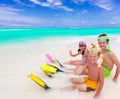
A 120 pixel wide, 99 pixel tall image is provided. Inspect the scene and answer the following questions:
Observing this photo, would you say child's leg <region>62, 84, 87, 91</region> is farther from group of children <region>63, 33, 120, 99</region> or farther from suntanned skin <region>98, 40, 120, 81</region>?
suntanned skin <region>98, 40, 120, 81</region>

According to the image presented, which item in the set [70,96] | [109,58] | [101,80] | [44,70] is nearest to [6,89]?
[44,70]

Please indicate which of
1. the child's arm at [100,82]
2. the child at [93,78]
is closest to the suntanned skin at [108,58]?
the child at [93,78]

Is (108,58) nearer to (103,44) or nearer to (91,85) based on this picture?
(103,44)

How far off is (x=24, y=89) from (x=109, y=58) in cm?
170

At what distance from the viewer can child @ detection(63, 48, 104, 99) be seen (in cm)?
264

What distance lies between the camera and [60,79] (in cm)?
347

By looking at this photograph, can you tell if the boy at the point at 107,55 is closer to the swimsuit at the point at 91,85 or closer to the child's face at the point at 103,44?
the child's face at the point at 103,44

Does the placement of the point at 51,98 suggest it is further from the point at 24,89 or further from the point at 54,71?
the point at 54,71

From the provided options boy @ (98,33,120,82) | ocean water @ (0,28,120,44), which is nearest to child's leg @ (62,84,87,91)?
boy @ (98,33,120,82)

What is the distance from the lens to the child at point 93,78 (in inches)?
104

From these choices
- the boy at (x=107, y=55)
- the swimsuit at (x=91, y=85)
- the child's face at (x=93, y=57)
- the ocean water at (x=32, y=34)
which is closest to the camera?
the child's face at (x=93, y=57)

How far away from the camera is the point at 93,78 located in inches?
110

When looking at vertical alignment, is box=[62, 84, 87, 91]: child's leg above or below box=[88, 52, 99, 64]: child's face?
below

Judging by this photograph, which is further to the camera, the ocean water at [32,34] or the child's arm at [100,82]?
the ocean water at [32,34]
